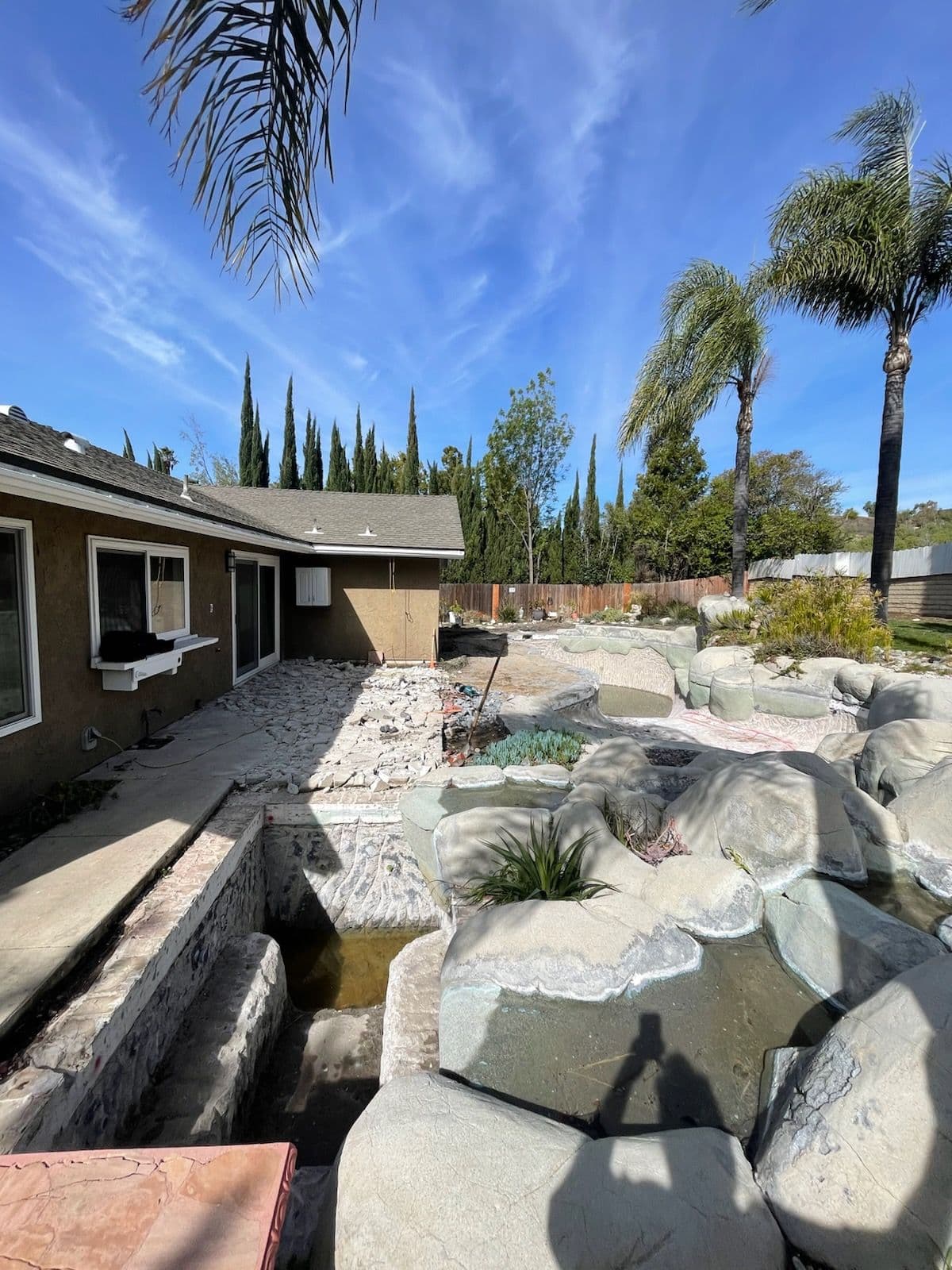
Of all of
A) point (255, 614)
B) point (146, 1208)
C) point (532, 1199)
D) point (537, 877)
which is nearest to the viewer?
point (146, 1208)

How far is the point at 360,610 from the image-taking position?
10.8 m

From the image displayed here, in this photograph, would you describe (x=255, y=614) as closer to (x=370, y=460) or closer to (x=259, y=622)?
(x=259, y=622)

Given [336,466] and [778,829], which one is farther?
[336,466]

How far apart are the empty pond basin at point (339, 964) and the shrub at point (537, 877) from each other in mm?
978

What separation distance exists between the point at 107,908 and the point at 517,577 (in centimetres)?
2491

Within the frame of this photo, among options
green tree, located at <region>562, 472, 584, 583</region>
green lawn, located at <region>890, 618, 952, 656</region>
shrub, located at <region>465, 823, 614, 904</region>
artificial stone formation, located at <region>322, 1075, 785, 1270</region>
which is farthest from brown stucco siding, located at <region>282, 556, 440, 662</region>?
green tree, located at <region>562, 472, 584, 583</region>

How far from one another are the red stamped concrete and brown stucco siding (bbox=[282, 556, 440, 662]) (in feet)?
31.4

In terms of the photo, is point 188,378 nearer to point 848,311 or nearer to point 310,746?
point 310,746

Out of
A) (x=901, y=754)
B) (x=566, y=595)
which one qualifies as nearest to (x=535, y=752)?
(x=901, y=754)

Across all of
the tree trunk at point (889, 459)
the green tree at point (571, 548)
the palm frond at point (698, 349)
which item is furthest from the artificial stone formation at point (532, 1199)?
the green tree at point (571, 548)

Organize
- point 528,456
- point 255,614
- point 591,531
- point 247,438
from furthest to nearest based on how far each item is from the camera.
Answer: point 591,531 < point 247,438 < point 528,456 < point 255,614

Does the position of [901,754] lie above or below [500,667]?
above

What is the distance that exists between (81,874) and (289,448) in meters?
27.9

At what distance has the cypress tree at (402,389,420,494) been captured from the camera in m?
29.0
